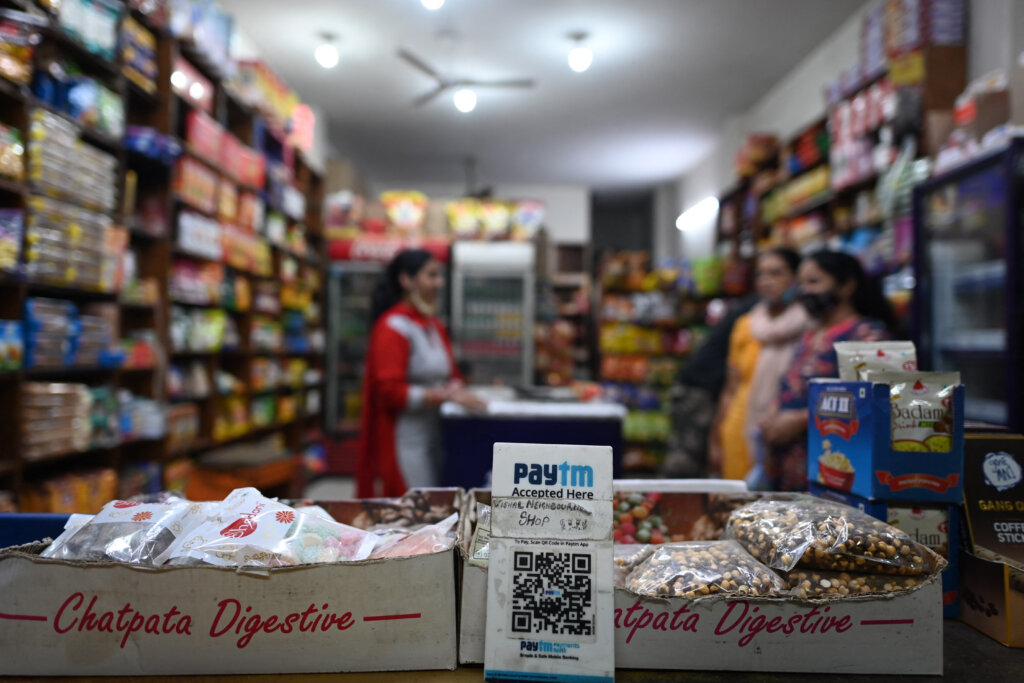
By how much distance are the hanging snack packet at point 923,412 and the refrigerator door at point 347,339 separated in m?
6.90

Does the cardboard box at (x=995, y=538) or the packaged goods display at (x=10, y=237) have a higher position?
the packaged goods display at (x=10, y=237)

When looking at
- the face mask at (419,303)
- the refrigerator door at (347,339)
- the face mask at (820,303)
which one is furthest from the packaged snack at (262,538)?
the refrigerator door at (347,339)

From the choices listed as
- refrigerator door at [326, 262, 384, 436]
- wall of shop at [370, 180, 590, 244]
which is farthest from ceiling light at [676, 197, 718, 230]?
refrigerator door at [326, 262, 384, 436]

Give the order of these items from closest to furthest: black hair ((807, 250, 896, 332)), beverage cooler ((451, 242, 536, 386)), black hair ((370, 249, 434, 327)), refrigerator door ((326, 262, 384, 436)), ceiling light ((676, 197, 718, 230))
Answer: black hair ((807, 250, 896, 332))
black hair ((370, 249, 434, 327))
beverage cooler ((451, 242, 536, 386))
refrigerator door ((326, 262, 384, 436))
ceiling light ((676, 197, 718, 230))

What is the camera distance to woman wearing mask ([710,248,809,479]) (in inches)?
127

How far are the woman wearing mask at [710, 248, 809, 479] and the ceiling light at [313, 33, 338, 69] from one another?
4344 mm

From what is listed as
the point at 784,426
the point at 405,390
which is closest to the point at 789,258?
the point at 784,426

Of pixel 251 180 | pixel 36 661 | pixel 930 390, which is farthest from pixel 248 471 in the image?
pixel 930 390

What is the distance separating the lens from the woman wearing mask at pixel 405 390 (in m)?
2.99

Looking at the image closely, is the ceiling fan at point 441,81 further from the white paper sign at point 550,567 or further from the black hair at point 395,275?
the white paper sign at point 550,567

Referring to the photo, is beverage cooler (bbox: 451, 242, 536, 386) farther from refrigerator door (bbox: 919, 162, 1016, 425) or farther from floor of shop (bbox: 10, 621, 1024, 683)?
floor of shop (bbox: 10, 621, 1024, 683)

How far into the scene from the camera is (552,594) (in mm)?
973

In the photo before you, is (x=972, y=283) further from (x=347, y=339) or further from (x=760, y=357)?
(x=347, y=339)

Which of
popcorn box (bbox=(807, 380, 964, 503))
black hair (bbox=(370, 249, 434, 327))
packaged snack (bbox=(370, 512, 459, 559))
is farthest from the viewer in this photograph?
black hair (bbox=(370, 249, 434, 327))
